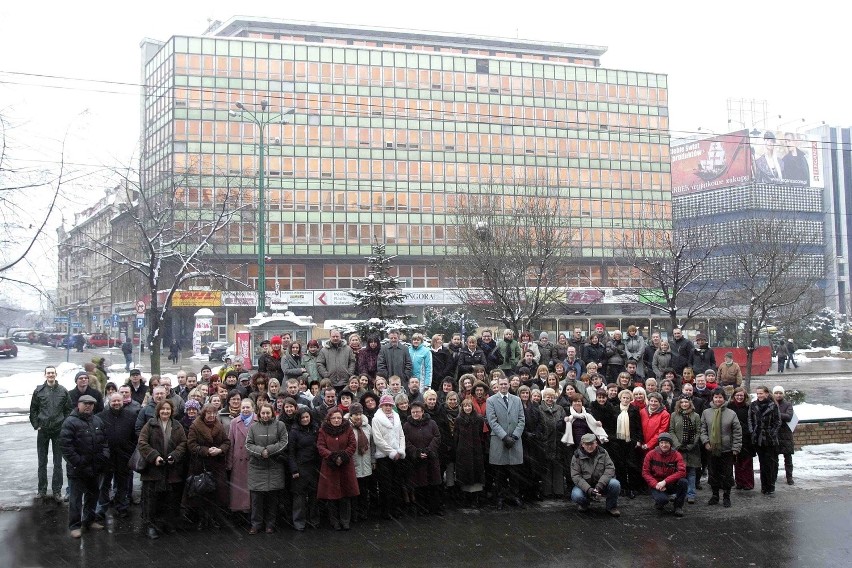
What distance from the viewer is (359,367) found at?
45.1 ft

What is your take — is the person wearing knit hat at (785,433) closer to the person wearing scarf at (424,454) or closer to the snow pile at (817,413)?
the snow pile at (817,413)

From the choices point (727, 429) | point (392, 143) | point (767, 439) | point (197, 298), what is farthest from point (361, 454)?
point (392, 143)

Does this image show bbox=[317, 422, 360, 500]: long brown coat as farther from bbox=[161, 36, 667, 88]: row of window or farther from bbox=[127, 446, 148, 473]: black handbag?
bbox=[161, 36, 667, 88]: row of window

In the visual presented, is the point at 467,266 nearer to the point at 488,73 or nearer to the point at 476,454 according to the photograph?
the point at 476,454

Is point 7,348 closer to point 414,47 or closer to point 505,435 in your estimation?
point 505,435

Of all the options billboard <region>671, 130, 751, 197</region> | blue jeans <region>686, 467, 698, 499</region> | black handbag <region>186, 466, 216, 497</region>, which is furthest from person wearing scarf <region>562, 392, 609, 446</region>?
billboard <region>671, 130, 751, 197</region>

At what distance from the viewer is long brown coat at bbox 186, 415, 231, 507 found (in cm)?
973

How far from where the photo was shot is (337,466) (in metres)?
9.84

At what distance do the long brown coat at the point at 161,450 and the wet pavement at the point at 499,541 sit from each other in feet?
2.35

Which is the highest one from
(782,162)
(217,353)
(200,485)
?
(782,162)

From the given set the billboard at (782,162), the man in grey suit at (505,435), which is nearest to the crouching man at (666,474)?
the man in grey suit at (505,435)

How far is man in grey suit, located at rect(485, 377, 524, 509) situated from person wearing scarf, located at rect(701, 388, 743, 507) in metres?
2.54

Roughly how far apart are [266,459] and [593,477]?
13.8ft

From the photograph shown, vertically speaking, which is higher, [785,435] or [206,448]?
[206,448]
